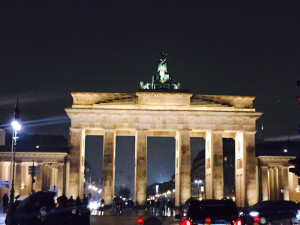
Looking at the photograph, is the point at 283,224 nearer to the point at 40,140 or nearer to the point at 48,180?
the point at 48,180

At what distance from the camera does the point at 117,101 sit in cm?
7281

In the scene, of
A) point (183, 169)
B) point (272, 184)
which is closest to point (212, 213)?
point (183, 169)

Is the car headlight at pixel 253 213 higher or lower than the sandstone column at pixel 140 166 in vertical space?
lower

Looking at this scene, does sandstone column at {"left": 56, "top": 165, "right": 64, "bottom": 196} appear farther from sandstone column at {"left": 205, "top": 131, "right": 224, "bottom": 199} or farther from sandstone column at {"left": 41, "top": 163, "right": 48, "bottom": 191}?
sandstone column at {"left": 205, "top": 131, "right": 224, "bottom": 199}

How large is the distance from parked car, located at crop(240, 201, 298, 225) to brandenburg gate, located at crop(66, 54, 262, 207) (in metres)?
36.2

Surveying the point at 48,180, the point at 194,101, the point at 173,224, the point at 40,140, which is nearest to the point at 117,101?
the point at 194,101

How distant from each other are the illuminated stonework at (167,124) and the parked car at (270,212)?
36.2m

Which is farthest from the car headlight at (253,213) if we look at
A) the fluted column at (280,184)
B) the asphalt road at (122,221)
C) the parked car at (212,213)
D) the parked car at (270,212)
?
the fluted column at (280,184)

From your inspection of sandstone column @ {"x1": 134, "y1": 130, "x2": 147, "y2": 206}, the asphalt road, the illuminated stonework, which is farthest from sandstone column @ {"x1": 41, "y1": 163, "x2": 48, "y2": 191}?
the asphalt road

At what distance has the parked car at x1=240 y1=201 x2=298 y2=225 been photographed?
33469 millimetres

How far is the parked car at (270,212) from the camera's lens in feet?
110

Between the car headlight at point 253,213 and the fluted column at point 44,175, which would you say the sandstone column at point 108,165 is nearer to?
the fluted column at point 44,175

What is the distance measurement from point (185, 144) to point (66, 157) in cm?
1672

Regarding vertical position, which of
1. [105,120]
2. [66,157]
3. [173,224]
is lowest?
[173,224]
